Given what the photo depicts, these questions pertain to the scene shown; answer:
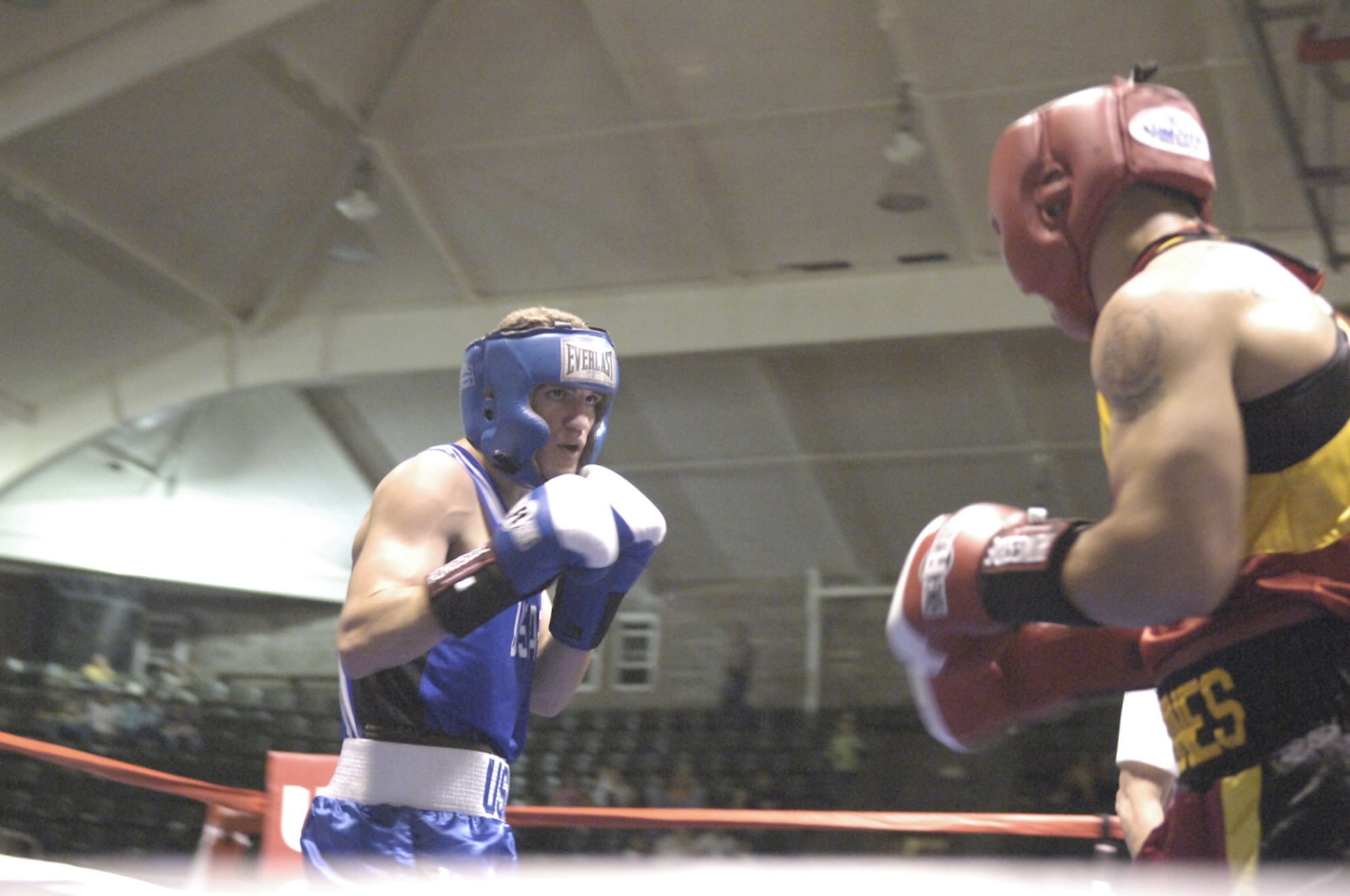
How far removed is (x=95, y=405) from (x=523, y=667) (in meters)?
8.97

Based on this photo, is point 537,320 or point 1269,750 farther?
point 537,320

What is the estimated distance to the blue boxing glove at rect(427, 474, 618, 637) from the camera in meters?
1.81

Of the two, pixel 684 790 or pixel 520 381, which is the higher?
pixel 684 790

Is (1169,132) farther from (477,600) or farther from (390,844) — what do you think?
(390,844)

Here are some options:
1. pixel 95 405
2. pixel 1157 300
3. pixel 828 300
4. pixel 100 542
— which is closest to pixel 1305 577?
pixel 1157 300

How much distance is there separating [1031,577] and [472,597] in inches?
31.8

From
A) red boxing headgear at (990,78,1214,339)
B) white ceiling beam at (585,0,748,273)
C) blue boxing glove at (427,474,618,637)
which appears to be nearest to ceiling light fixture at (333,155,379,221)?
white ceiling beam at (585,0,748,273)

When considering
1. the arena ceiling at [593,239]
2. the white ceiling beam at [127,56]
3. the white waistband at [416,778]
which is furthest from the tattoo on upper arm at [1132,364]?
the white ceiling beam at [127,56]

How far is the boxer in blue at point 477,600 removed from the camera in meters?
1.84

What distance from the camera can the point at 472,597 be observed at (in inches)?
71.2

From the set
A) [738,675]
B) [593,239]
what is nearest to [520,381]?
[593,239]

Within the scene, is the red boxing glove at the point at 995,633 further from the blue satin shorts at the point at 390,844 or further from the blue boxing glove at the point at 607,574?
the blue satin shorts at the point at 390,844

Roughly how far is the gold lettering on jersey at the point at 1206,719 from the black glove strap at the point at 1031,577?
0.13m

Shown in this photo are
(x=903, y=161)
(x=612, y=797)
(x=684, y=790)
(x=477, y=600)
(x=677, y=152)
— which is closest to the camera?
(x=477, y=600)
